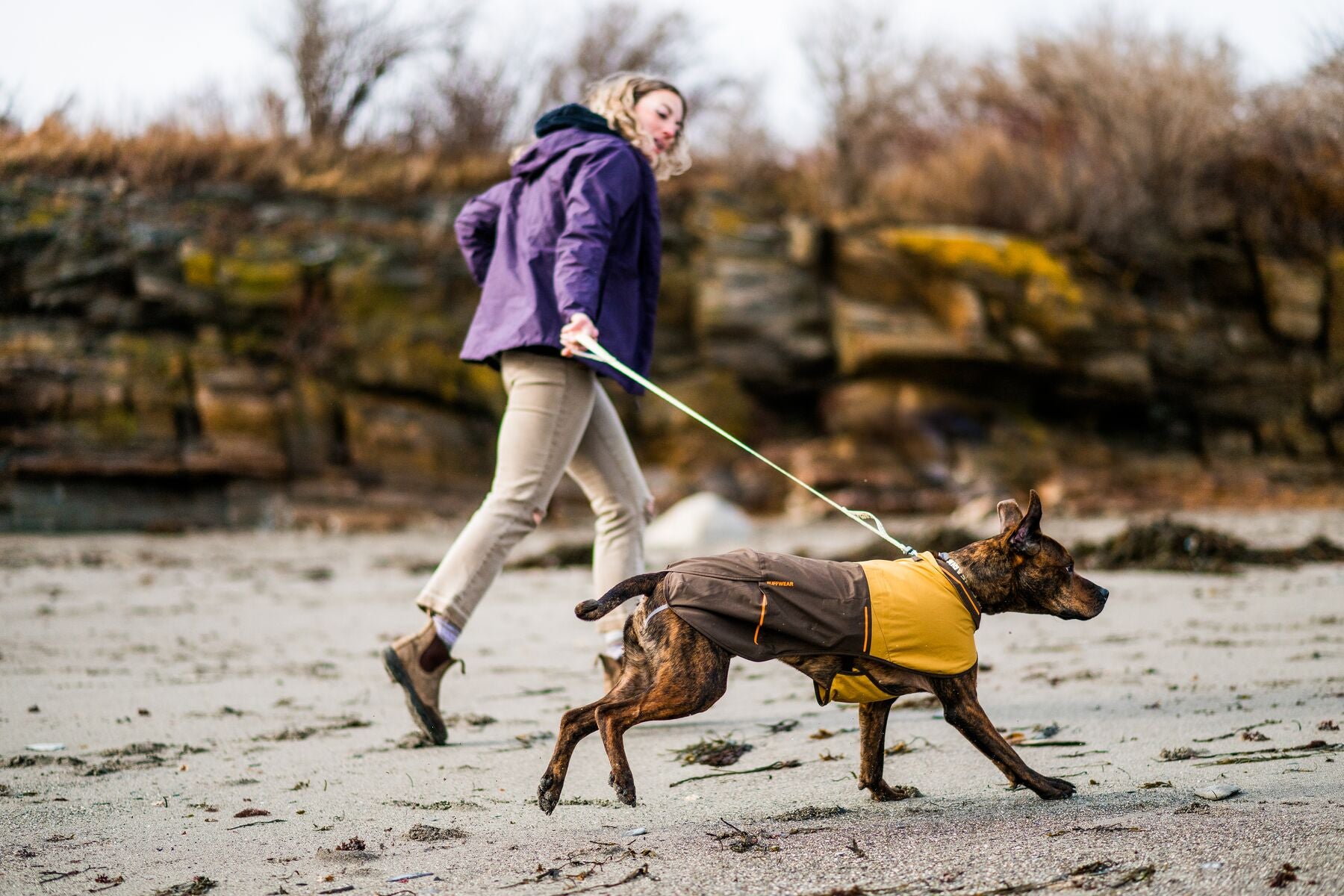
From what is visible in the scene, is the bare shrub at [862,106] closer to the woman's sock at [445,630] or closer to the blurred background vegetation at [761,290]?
the blurred background vegetation at [761,290]

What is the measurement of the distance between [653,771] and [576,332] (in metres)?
1.40

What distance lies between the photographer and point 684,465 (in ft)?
42.0

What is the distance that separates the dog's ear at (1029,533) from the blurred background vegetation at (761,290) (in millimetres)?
8712

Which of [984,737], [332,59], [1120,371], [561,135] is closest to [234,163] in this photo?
[332,59]

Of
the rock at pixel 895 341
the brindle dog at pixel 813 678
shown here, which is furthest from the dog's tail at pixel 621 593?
the rock at pixel 895 341

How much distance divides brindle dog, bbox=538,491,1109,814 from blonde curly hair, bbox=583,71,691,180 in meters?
1.97

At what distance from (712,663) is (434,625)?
140 centimetres

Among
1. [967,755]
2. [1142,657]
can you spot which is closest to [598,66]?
[1142,657]

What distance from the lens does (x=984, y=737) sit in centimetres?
298

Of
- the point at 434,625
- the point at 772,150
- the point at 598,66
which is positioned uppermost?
the point at 598,66

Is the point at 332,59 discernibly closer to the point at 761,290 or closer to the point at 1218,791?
the point at 761,290

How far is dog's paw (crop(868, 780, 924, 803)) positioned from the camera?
311 cm

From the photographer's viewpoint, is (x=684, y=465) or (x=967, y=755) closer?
(x=967, y=755)

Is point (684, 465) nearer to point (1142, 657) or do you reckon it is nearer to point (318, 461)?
point (318, 461)
